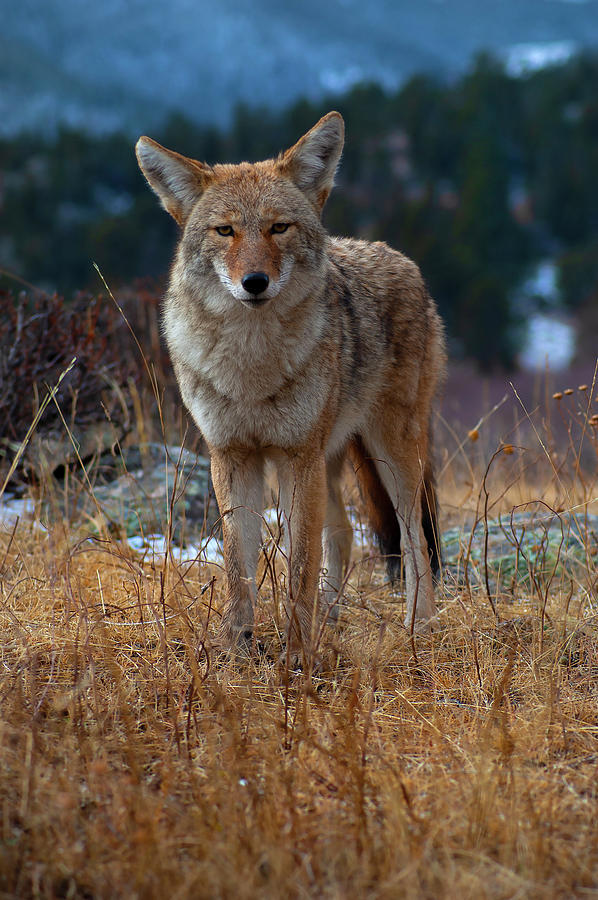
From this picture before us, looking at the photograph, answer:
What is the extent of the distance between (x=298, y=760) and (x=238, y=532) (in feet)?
4.25

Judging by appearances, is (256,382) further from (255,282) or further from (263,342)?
(255,282)

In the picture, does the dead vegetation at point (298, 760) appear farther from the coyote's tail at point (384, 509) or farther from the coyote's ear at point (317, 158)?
the coyote's ear at point (317, 158)

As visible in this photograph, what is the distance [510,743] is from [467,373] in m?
24.1

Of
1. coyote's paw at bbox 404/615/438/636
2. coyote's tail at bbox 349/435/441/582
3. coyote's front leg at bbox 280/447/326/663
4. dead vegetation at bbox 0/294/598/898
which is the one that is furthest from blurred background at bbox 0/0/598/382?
dead vegetation at bbox 0/294/598/898

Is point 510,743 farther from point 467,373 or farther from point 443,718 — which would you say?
point 467,373

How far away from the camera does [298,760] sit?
233cm

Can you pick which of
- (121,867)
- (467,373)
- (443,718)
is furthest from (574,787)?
(467,373)

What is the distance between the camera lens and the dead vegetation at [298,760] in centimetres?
183

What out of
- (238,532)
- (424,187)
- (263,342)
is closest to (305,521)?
(238,532)

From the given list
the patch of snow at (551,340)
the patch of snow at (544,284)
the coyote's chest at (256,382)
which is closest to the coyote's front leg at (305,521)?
the coyote's chest at (256,382)

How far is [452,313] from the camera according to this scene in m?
27.0

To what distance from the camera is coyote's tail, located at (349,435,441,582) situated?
4.36m

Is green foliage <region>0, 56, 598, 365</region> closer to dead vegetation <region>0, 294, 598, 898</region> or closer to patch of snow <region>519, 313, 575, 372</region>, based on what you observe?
patch of snow <region>519, 313, 575, 372</region>

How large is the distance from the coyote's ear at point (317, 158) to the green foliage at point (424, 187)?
22.8 metres
